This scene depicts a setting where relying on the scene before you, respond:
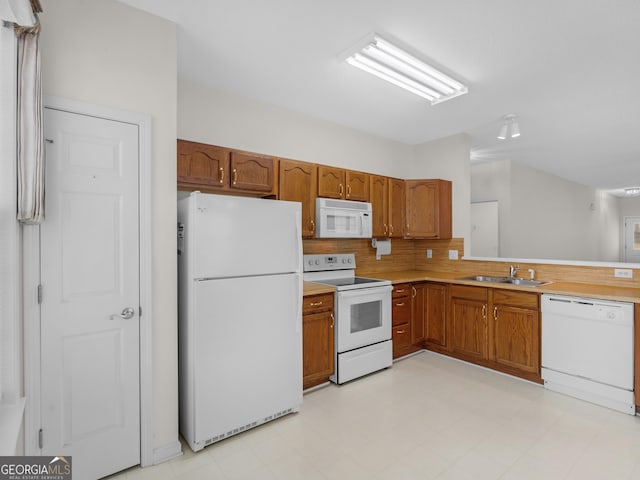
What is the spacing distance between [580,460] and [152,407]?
2.64m

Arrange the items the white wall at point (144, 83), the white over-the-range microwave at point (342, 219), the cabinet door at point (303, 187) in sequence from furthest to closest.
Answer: the white over-the-range microwave at point (342, 219), the cabinet door at point (303, 187), the white wall at point (144, 83)

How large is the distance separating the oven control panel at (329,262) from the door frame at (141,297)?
180 centimetres

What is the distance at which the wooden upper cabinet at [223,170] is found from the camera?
102 inches

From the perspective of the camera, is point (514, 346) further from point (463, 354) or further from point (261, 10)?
point (261, 10)

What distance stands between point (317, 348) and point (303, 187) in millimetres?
1528

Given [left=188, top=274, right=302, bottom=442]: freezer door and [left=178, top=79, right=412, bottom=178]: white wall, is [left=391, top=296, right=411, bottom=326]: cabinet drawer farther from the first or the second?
[left=178, top=79, right=412, bottom=178]: white wall

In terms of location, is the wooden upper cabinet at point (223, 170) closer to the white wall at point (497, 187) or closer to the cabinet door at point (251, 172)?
the cabinet door at point (251, 172)

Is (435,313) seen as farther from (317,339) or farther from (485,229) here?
(485,229)

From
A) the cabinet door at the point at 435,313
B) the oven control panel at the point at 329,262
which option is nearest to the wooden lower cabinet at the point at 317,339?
the oven control panel at the point at 329,262

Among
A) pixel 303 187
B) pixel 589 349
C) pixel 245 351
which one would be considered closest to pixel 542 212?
pixel 589 349

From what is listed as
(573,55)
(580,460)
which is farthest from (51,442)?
(573,55)

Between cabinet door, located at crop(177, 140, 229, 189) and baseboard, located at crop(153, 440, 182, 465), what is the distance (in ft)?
5.87

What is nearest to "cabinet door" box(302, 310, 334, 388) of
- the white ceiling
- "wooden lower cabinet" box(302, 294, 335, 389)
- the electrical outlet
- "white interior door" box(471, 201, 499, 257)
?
"wooden lower cabinet" box(302, 294, 335, 389)

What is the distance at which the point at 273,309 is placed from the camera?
2.48 meters
